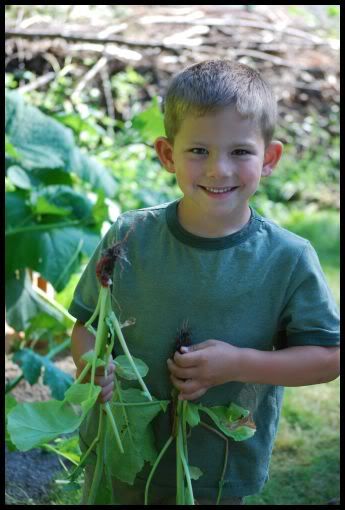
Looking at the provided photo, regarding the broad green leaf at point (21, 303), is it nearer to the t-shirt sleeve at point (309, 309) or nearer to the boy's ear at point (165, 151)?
the boy's ear at point (165, 151)

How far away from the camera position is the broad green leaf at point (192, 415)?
1.65 metres

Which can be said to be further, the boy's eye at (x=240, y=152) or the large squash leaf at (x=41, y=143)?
the large squash leaf at (x=41, y=143)

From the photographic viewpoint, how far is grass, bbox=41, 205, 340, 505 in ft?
8.29

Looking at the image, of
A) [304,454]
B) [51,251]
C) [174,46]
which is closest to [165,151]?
[51,251]

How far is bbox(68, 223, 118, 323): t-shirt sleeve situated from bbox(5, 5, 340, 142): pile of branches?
3.07 m

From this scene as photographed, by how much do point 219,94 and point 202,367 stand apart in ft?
1.78

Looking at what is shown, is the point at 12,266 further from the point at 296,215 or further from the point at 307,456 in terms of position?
the point at 296,215

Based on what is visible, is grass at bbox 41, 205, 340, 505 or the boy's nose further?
grass at bbox 41, 205, 340, 505

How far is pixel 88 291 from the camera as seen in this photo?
72.9 inches

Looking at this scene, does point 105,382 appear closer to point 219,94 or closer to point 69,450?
point 219,94

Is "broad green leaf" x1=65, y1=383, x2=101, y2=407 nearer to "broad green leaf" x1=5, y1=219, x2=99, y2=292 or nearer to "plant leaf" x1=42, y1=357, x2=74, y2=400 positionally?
"plant leaf" x1=42, y1=357, x2=74, y2=400

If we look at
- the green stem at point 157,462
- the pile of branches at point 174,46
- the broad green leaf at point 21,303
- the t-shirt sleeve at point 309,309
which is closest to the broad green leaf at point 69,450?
the broad green leaf at point 21,303

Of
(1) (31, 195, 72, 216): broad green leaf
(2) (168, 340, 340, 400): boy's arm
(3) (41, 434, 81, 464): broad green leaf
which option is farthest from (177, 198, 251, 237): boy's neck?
(1) (31, 195, 72, 216): broad green leaf

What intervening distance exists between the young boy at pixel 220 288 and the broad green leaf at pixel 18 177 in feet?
3.73
